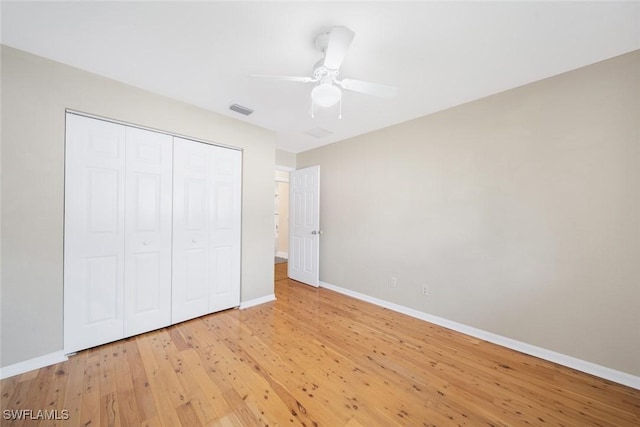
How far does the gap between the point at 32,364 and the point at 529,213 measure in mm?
4389

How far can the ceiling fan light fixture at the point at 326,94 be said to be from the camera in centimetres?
151

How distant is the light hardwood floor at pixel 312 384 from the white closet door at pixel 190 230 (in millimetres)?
320

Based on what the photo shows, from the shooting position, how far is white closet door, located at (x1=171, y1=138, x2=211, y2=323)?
2.62 metres

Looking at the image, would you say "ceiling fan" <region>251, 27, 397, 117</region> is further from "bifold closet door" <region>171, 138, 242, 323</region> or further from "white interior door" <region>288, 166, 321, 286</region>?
"white interior door" <region>288, 166, 321, 286</region>

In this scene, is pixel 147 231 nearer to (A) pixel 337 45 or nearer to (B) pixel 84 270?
(B) pixel 84 270

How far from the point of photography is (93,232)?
2.11 m

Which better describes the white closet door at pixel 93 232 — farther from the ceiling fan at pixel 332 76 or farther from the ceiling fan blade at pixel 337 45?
the ceiling fan blade at pixel 337 45

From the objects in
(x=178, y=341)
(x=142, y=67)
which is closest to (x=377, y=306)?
(x=178, y=341)

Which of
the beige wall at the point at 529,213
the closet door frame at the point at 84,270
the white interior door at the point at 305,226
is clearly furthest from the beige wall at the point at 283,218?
the closet door frame at the point at 84,270

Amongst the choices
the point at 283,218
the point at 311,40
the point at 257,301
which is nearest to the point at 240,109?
the point at 311,40

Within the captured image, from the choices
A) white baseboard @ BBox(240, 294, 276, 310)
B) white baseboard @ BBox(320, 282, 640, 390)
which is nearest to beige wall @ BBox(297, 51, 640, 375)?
white baseboard @ BBox(320, 282, 640, 390)

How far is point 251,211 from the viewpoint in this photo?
10.6 ft

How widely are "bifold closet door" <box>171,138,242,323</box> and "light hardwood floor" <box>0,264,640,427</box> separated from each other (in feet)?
1.45

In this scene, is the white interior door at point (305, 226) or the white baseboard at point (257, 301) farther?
the white interior door at point (305, 226)
